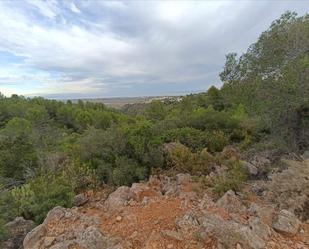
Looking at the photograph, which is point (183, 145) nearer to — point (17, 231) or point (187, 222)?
point (187, 222)

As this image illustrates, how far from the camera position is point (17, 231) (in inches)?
253

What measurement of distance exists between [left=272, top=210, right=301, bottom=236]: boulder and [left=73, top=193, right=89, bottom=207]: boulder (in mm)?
3817

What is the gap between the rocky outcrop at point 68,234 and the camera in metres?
4.93

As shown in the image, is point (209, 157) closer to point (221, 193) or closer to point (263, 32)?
point (221, 193)

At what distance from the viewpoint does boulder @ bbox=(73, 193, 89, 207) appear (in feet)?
23.8

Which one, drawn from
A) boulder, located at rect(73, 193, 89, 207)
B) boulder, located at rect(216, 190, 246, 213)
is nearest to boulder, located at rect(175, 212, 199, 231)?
boulder, located at rect(216, 190, 246, 213)

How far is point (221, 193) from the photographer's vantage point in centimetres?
662

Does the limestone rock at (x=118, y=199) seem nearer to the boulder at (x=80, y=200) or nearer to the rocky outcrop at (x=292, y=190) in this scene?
the boulder at (x=80, y=200)

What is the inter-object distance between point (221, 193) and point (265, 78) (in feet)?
13.5

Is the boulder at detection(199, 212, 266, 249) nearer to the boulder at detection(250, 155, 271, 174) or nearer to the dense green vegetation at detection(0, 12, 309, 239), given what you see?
the dense green vegetation at detection(0, 12, 309, 239)

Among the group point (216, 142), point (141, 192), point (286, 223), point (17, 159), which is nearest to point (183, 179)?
point (141, 192)

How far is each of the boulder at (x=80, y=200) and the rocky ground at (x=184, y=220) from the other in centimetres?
2

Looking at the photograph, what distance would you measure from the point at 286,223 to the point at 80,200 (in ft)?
13.4

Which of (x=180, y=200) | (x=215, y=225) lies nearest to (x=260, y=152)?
(x=180, y=200)
